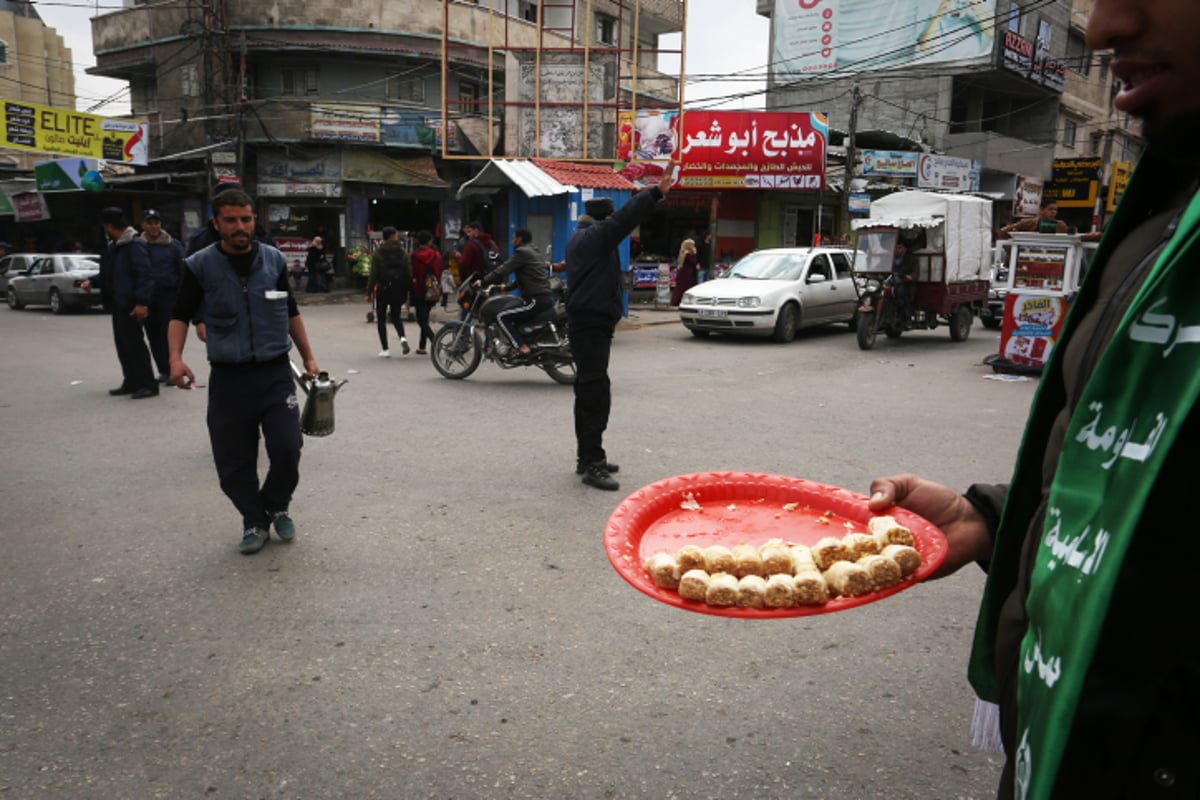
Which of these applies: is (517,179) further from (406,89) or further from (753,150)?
(406,89)

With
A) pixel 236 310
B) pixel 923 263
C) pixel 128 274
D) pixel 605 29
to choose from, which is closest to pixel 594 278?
pixel 236 310

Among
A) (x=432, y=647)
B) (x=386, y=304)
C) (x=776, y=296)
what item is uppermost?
(x=776, y=296)

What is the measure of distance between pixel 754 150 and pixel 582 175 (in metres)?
7.78

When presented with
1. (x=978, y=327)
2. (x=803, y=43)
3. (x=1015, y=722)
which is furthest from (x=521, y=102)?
(x=803, y=43)

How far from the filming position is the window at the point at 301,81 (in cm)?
2659

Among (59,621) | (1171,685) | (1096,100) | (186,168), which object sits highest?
(1096,100)

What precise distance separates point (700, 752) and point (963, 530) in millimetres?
1476

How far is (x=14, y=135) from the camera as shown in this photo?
72.4 ft

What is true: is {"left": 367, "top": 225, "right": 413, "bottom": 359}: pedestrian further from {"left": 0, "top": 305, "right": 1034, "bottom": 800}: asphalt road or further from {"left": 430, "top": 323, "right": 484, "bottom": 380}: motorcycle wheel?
{"left": 0, "top": 305, "right": 1034, "bottom": 800}: asphalt road

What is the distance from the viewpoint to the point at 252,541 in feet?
15.1

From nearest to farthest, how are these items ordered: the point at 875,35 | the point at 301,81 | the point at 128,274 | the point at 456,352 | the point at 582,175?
the point at 128,274
the point at 456,352
the point at 582,175
the point at 301,81
the point at 875,35

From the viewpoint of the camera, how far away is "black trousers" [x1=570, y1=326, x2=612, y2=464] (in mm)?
5984

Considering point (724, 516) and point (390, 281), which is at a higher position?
point (390, 281)

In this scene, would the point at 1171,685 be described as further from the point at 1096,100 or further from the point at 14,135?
the point at 1096,100
